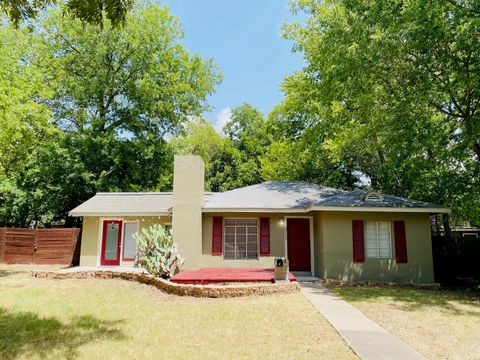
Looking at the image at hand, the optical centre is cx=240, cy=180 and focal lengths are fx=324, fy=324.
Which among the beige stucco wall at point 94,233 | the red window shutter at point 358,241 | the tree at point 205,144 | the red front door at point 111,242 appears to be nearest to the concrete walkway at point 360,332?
the red window shutter at point 358,241

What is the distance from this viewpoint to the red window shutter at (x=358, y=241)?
12461mm

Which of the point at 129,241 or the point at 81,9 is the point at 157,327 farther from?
the point at 129,241

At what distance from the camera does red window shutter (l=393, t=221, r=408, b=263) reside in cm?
1241

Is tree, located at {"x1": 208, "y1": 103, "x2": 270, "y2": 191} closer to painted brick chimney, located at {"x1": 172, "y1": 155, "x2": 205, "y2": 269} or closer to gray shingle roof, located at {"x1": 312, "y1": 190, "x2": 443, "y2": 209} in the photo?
painted brick chimney, located at {"x1": 172, "y1": 155, "x2": 205, "y2": 269}

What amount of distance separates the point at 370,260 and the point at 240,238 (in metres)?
5.25

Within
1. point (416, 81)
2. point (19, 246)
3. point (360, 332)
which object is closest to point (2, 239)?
point (19, 246)

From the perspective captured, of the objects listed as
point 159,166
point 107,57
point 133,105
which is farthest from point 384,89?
point 107,57

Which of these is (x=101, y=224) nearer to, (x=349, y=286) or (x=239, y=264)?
(x=239, y=264)

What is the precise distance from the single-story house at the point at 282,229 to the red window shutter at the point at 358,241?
0.13 ft

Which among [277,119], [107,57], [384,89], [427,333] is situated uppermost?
[107,57]

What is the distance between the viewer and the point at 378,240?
41.6ft

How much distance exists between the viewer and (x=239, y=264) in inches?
540

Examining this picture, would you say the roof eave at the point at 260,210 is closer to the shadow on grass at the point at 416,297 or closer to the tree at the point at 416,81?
the shadow on grass at the point at 416,297

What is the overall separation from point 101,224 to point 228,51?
40.8ft
